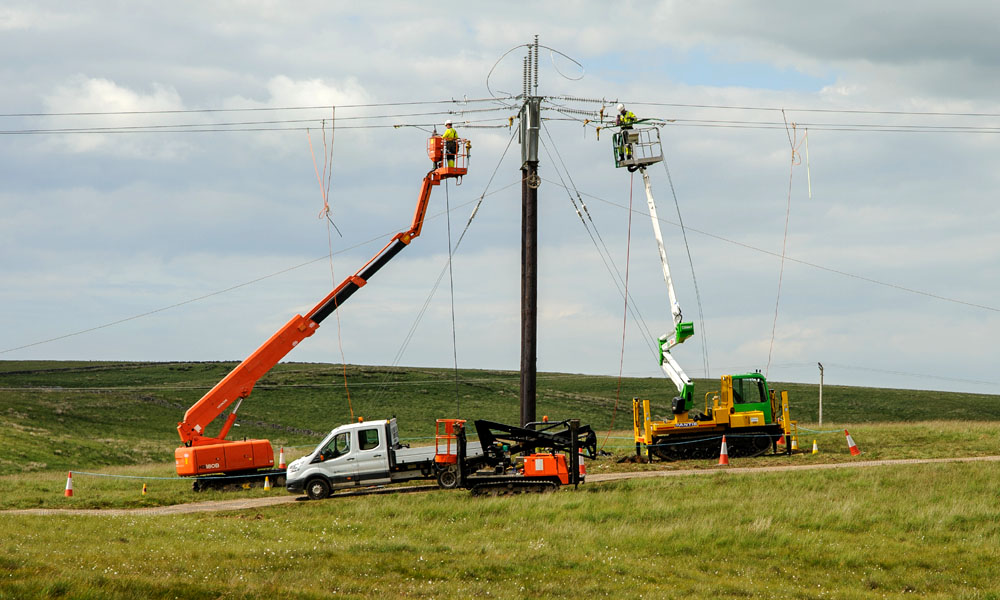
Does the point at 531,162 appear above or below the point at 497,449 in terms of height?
above

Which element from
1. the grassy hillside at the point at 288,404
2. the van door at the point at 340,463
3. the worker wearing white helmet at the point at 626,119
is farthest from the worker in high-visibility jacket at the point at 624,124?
the grassy hillside at the point at 288,404

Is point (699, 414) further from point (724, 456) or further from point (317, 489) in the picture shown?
point (317, 489)

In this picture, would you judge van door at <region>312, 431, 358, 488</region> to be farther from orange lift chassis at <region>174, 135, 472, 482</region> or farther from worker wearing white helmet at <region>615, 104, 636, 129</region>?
worker wearing white helmet at <region>615, 104, 636, 129</region>

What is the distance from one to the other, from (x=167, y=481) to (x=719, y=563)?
22.5 m

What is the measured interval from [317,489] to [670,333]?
1317 cm

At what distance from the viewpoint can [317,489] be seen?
Result: 27047mm

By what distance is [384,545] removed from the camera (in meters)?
18.4

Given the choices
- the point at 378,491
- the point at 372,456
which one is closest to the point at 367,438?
the point at 372,456

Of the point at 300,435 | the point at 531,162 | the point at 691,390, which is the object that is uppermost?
the point at 531,162

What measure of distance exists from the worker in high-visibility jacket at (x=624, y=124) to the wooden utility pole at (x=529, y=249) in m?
3.39

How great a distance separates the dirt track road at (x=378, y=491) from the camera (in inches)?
996

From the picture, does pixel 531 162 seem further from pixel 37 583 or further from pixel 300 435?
pixel 300 435

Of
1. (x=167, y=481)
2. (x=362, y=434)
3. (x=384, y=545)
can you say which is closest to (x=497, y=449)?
(x=362, y=434)

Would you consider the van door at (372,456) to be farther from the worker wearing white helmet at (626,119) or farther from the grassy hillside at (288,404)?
the grassy hillside at (288,404)
